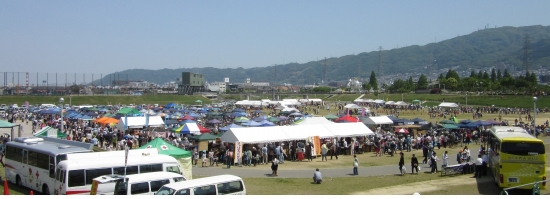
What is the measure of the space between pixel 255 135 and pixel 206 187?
453 inches

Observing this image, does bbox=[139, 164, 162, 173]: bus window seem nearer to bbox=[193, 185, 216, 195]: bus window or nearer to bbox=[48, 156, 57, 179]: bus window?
bbox=[48, 156, 57, 179]: bus window

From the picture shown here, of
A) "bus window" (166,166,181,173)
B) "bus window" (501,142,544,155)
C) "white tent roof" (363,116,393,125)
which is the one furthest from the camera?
"white tent roof" (363,116,393,125)

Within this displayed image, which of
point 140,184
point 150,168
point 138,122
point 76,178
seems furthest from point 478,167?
point 138,122

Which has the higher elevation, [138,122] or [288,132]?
[288,132]

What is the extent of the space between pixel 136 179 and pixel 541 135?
32.0 metres

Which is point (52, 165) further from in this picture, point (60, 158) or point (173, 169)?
point (173, 169)

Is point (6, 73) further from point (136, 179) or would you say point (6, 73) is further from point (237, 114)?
point (136, 179)

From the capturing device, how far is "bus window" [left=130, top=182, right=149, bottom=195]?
36.4 feet

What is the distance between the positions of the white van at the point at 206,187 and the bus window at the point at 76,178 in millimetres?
3197

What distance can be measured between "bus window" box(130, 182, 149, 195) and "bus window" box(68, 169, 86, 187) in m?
2.31

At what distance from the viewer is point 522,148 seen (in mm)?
12938

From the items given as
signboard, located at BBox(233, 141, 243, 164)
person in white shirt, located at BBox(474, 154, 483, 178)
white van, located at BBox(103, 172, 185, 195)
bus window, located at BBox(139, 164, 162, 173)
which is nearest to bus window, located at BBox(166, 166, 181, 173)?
bus window, located at BBox(139, 164, 162, 173)

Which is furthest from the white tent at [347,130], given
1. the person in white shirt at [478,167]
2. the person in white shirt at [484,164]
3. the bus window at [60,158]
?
the bus window at [60,158]

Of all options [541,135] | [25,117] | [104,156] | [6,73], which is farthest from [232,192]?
[6,73]
